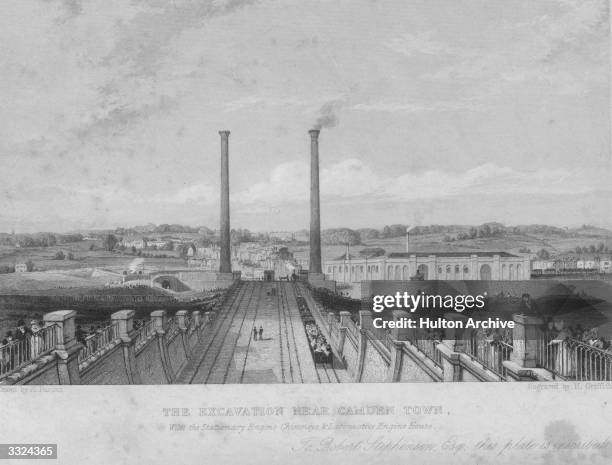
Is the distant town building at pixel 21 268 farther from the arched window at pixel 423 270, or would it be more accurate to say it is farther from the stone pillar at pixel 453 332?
the stone pillar at pixel 453 332

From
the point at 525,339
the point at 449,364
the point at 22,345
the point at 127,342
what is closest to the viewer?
the point at 525,339

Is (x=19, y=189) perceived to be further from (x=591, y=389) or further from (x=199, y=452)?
(x=591, y=389)

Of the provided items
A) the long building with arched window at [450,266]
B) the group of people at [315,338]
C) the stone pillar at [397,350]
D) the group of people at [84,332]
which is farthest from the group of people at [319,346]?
the group of people at [84,332]

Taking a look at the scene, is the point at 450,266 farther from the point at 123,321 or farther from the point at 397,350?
the point at 123,321

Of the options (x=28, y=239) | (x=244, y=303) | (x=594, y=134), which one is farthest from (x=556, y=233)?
(x=28, y=239)

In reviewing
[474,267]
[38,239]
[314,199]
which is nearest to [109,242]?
[38,239]

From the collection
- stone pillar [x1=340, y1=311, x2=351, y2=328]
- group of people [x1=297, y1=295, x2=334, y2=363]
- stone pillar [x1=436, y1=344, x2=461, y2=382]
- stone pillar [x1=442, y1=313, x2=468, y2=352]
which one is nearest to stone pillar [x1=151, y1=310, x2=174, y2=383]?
group of people [x1=297, y1=295, x2=334, y2=363]
